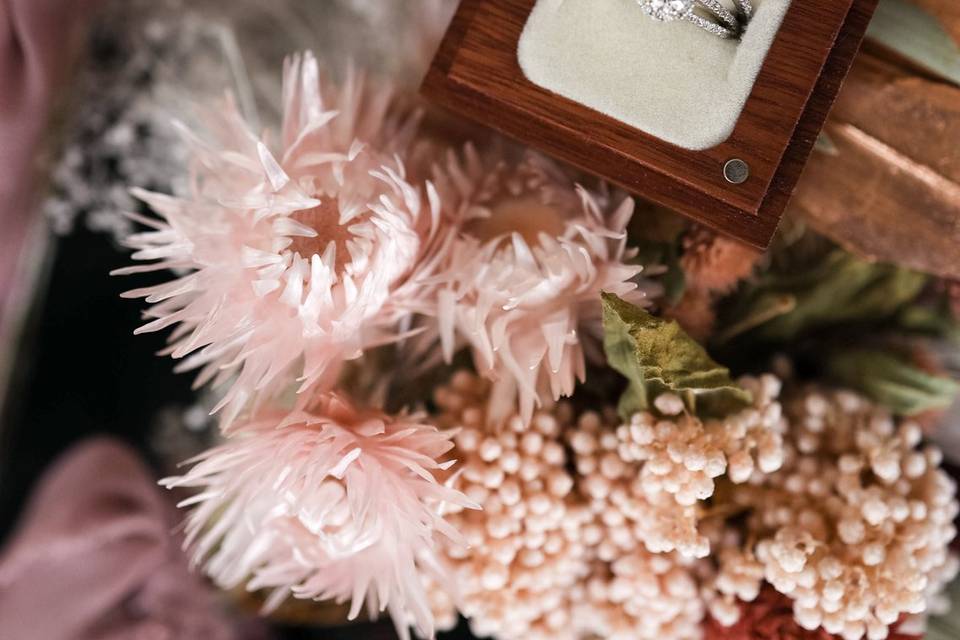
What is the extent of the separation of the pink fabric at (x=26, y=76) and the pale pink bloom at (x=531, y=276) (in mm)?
365

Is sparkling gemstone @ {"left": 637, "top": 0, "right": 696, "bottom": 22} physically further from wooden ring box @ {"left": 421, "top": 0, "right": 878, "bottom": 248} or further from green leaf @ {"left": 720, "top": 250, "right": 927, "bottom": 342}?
green leaf @ {"left": 720, "top": 250, "right": 927, "bottom": 342}

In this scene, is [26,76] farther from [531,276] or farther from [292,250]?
[531,276]

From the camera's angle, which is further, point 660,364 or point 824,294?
point 824,294

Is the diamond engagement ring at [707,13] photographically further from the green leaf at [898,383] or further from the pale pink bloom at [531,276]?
the green leaf at [898,383]

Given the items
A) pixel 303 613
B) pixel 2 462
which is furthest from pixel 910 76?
pixel 2 462

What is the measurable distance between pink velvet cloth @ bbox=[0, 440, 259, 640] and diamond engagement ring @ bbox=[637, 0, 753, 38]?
60cm

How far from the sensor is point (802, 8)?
0.44m

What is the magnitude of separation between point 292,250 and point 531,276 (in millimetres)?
142

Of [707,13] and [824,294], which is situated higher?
[707,13]

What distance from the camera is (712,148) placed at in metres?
0.45

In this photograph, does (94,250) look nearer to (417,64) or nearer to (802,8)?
(417,64)

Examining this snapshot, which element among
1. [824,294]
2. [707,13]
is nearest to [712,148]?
[707,13]

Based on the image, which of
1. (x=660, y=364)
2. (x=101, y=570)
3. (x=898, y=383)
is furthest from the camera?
(x=101, y=570)

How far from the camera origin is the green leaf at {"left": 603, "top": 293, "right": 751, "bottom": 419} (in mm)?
414
